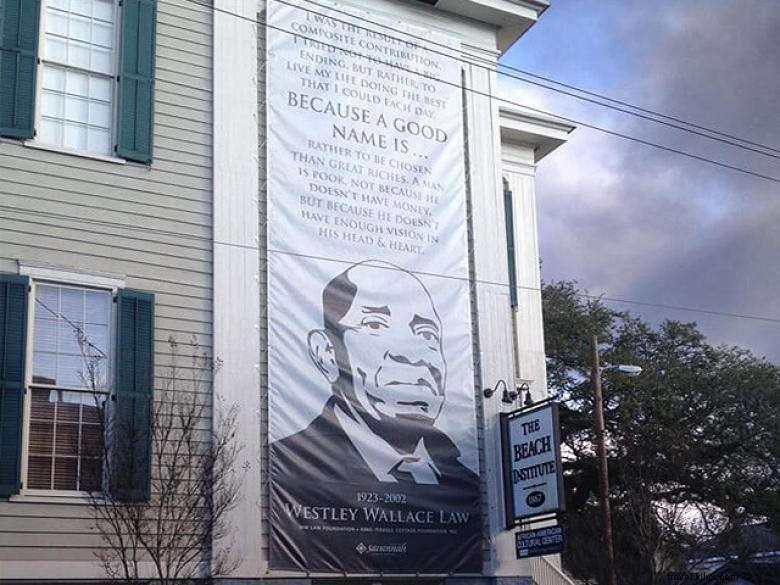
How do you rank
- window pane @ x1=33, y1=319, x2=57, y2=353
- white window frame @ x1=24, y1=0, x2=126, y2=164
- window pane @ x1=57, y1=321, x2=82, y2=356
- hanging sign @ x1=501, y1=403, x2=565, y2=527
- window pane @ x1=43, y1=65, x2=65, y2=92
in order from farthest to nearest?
hanging sign @ x1=501, y1=403, x2=565, y2=527 → window pane @ x1=43, y1=65, x2=65, y2=92 → white window frame @ x1=24, y1=0, x2=126, y2=164 → window pane @ x1=57, y1=321, x2=82, y2=356 → window pane @ x1=33, y1=319, x2=57, y2=353

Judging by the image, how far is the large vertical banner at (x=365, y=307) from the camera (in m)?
17.7

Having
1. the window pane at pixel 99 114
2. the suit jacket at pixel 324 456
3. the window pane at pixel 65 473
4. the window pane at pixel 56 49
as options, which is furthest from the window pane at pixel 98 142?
the suit jacket at pixel 324 456

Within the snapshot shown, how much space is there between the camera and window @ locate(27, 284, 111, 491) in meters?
15.4

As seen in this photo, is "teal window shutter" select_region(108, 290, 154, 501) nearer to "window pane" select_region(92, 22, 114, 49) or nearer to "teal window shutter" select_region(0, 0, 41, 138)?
"teal window shutter" select_region(0, 0, 41, 138)

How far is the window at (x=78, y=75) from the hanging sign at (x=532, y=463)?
312 inches

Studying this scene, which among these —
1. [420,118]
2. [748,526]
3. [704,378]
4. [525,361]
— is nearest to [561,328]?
[704,378]

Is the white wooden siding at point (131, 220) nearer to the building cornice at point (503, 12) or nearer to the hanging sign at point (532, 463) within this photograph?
the building cornice at point (503, 12)

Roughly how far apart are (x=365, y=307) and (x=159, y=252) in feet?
11.9

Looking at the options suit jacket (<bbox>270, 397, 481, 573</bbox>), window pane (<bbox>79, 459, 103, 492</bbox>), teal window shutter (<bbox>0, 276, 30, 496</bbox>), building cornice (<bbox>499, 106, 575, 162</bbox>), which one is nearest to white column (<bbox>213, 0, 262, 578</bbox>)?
suit jacket (<bbox>270, 397, 481, 573</bbox>)

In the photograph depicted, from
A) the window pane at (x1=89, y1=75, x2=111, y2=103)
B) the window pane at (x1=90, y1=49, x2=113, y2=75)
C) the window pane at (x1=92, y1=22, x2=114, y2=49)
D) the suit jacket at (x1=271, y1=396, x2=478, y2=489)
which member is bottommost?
the suit jacket at (x1=271, y1=396, x2=478, y2=489)

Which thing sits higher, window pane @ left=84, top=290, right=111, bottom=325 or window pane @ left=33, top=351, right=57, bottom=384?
window pane @ left=84, top=290, right=111, bottom=325

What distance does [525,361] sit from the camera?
22781mm

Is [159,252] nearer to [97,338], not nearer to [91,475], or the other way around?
[97,338]

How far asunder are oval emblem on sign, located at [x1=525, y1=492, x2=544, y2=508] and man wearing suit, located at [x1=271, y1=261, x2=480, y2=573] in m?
0.94
